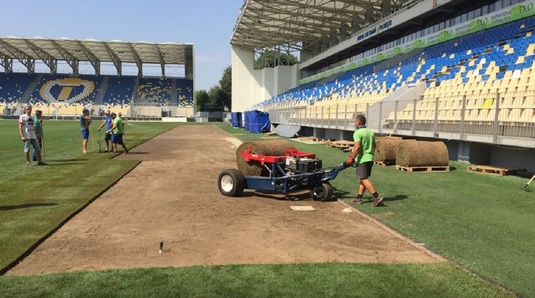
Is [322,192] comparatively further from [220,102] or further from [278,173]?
[220,102]

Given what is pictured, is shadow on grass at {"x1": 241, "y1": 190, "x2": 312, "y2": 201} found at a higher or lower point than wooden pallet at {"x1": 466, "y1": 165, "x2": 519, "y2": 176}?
lower

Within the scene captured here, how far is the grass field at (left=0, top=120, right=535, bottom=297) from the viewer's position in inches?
159

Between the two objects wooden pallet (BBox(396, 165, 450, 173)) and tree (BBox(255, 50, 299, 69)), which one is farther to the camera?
tree (BBox(255, 50, 299, 69))

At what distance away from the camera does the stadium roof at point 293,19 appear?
4246 centimetres

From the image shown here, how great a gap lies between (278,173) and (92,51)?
77.0 meters

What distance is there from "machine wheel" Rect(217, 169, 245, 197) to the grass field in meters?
2.21

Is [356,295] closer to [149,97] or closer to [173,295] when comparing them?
[173,295]

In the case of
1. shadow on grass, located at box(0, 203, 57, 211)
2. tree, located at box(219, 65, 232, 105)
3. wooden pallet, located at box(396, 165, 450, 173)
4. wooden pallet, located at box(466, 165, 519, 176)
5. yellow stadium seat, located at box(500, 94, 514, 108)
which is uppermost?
tree, located at box(219, 65, 232, 105)

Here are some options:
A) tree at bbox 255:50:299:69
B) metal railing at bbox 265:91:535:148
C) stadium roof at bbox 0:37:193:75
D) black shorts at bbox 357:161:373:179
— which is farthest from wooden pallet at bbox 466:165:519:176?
stadium roof at bbox 0:37:193:75

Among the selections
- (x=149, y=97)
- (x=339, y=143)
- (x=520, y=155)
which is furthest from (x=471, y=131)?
(x=149, y=97)

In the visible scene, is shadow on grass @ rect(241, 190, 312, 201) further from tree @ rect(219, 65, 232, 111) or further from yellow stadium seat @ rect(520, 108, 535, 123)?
tree @ rect(219, 65, 232, 111)

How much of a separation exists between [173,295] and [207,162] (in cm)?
1128

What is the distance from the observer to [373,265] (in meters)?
4.78

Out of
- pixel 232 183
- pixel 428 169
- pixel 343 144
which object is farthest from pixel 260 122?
pixel 232 183
